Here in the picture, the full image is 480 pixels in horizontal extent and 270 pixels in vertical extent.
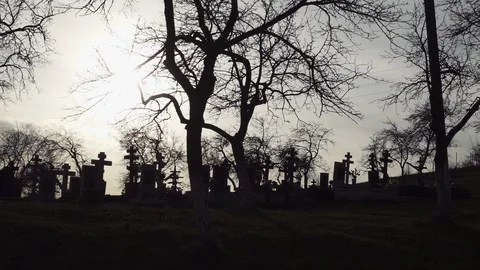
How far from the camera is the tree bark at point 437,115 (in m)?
16.8

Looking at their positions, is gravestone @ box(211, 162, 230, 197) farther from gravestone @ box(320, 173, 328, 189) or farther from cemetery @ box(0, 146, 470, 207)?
gravestone @ box(320, 173, 328, 189)

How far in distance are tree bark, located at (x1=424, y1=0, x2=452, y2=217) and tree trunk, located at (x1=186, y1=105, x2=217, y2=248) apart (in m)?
8.57

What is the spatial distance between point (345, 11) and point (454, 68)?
7.75 m

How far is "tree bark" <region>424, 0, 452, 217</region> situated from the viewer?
1683 cm

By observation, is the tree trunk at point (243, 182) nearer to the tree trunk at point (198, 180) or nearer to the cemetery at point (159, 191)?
the cemetery at point (159, 191)

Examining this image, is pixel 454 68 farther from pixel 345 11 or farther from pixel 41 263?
pixel 41 263

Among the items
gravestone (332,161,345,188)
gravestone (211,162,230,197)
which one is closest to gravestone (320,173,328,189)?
gravestone (332,161,345,188)

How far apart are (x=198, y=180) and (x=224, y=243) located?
1.86 meters

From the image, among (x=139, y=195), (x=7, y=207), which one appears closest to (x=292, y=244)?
(x=7, y=207)

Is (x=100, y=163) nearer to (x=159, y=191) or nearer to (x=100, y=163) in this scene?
(x=100, y=163)

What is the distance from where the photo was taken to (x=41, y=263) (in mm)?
10492

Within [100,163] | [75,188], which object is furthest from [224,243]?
[75,188]

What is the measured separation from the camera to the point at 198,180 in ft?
37.2

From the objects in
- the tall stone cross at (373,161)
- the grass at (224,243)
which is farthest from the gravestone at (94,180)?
the tall stone cross at (373,161)
